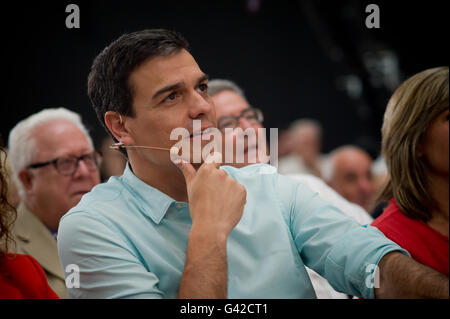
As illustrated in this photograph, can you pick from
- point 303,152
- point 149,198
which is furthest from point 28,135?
point 303,152

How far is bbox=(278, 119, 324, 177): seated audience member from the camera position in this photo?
4.09m

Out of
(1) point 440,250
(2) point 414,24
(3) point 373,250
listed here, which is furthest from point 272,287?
(2) point 414,24

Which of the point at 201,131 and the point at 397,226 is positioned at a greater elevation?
the point at 201,131

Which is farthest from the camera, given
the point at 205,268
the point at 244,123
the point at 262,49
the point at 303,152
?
the point at 262,49

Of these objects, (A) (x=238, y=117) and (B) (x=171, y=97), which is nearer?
(B) (x=171, y=97)

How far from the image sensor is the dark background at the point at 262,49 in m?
1.76

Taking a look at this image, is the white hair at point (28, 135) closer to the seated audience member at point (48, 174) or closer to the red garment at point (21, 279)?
the seated audience member at point (48, 174)

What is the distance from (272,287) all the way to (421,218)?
1.51 ft

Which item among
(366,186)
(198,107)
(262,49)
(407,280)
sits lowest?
(366,186)

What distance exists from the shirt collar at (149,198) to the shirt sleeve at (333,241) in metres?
0.33

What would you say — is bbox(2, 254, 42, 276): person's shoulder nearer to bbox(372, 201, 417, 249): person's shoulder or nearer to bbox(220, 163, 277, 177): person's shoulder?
bbox(220, 163, 277, 177): person's shoulder

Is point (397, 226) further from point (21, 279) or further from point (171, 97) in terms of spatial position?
point (21, 279)

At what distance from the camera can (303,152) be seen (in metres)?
4.86

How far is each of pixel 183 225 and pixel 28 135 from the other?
31.4 inches
